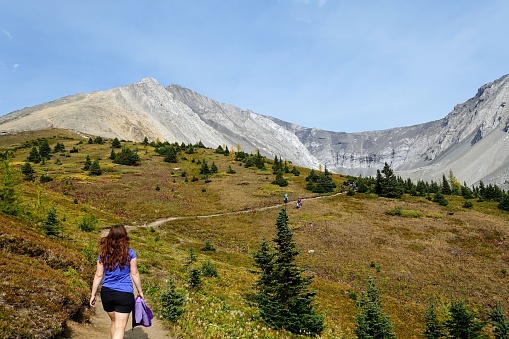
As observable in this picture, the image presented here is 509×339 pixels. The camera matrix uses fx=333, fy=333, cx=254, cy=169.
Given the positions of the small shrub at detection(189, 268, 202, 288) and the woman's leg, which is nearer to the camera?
the woman's leg

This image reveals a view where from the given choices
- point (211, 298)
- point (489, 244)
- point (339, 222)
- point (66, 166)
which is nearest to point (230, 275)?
point (211, 298)

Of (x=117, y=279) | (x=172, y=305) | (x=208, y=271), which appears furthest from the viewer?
(x=208, y=271)

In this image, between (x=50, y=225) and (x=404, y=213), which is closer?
(x=50, y=225)

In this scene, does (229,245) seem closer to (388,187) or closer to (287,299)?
(287,299)

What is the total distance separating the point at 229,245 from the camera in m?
41.9

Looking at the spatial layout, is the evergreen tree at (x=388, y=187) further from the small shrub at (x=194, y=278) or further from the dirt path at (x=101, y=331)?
the dirt path at (x=101, y=331)

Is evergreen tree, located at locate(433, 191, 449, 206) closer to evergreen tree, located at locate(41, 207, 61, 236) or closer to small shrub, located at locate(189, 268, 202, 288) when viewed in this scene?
small shrub, located at locate(189, 268, 202, 288)

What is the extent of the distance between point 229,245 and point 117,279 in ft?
115

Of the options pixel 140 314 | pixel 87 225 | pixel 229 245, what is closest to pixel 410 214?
pixel 229 245

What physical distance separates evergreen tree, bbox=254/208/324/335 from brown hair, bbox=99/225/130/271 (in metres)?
7.84

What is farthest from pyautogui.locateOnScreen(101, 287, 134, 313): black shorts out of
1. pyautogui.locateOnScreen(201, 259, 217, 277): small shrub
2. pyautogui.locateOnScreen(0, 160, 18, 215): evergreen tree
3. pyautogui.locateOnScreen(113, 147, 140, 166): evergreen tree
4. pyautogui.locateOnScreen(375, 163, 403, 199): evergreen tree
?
pyautogui.locateOnScreen(113, 147, 140, 166): evergreen tree

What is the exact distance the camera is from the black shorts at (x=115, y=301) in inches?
287

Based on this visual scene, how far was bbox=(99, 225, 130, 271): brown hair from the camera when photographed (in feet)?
24.9

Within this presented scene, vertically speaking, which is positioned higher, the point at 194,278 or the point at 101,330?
the point at 101,330
